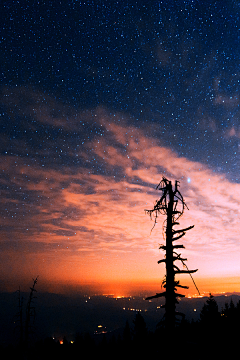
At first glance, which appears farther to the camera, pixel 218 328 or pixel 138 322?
pixel 138 322

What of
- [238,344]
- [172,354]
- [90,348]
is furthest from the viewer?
[90,348]

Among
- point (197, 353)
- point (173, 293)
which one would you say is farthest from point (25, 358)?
point (173, 293)

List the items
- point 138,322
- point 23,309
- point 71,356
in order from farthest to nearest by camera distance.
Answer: point 71,356 < point 138,322 < point 23,309

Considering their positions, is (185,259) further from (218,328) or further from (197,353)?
(218,328)

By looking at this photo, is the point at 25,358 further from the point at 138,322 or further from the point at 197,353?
the point at 138,322

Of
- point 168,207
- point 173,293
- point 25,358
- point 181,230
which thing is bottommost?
point 25,358

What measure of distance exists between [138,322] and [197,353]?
155 ft

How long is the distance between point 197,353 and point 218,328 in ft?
113

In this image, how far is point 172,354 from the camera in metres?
7.79

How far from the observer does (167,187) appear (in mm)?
9023

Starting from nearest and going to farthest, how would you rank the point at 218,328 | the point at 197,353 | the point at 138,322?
the point at 197,353
the point at 218,328
the point at 138,322

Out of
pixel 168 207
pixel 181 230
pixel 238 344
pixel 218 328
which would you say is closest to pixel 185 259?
pixel 181 230

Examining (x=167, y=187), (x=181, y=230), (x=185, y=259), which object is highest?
(x=167, y=187)

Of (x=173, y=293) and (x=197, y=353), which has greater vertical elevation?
(x=173, y=293)
